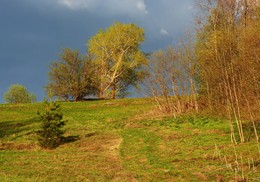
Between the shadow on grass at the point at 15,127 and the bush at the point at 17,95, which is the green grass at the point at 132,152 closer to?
the shadow on grass at the point at 15,127

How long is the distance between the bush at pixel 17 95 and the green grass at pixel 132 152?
160 ft

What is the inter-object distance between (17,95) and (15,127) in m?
53.4

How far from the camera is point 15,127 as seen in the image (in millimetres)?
31891

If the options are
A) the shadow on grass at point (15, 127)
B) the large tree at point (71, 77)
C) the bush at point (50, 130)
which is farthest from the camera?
the large tree at point (71, 77)

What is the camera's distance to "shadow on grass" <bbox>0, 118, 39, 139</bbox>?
29.2 metres

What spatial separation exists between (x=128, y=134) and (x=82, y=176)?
38.1 ft

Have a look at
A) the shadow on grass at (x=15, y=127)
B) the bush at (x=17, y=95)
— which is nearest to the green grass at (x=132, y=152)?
the shadow on grass at (x=15, y=127)

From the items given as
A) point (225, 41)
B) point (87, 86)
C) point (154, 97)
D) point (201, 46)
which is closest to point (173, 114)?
point (154, 97)

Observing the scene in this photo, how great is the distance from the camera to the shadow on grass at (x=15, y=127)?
29.2 m

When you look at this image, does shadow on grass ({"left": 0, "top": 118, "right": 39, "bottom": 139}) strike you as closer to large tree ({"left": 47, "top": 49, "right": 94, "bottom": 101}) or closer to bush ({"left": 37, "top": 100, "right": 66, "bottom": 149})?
bush ({"left": 37, "top": 100, "right": 66, "bottom": 149})

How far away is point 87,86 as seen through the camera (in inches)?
2424

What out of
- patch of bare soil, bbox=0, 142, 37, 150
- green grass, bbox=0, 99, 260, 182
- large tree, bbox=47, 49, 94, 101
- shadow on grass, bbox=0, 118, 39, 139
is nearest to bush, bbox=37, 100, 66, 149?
green grass, bbox=0, 99, 260, 182

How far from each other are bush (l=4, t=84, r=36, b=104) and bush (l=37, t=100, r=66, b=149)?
195 feet

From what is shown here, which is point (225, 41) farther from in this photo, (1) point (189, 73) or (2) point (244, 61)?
(1) point (189, 73)
